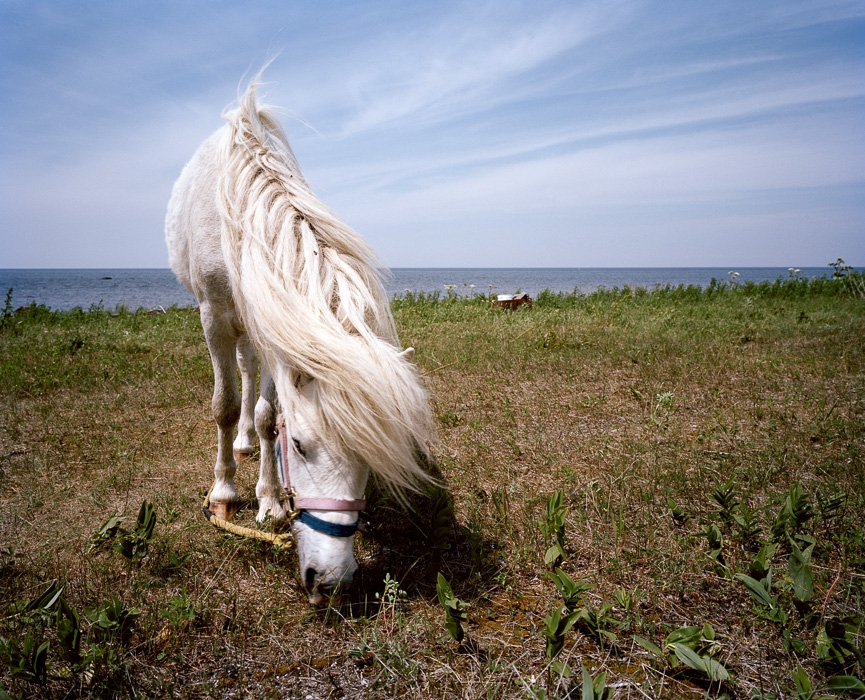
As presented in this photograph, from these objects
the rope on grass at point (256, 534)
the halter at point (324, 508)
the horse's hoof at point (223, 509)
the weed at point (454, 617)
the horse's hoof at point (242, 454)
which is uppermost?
the halter at point (324, 508)

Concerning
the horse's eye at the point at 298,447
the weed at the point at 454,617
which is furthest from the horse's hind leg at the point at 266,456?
the weed at the point at 454,617

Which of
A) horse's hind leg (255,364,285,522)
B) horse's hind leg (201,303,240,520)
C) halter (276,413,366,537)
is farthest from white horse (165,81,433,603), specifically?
horse's hind leg (255,364,285,522)

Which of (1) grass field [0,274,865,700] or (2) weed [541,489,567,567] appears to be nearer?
(1) grass field [0,274,865,700]

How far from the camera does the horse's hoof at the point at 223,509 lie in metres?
2.99

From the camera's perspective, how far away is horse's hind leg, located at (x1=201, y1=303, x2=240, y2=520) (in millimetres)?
2924

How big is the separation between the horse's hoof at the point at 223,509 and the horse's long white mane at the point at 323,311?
1.41 m

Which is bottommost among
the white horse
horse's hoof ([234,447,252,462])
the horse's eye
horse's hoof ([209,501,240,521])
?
horse's hoof ([209,501,240,521])

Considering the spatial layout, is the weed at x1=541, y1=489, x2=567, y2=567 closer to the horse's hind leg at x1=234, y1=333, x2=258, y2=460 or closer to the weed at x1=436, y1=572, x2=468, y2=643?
the weed at x1=436, y1=572, x2=468, y2=643

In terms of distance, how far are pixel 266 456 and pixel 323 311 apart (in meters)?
1.52

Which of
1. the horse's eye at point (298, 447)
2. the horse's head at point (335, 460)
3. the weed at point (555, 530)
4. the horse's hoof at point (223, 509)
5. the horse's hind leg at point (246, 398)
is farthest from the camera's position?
the horse's hind leg at point (246, 398)

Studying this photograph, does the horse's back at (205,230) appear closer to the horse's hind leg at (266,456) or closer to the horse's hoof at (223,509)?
the horse's hind leg at (266,456)

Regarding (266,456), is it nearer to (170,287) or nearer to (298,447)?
(298,447)

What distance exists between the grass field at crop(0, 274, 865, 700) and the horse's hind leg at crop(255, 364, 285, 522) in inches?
9.5

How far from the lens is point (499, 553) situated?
2.35m
